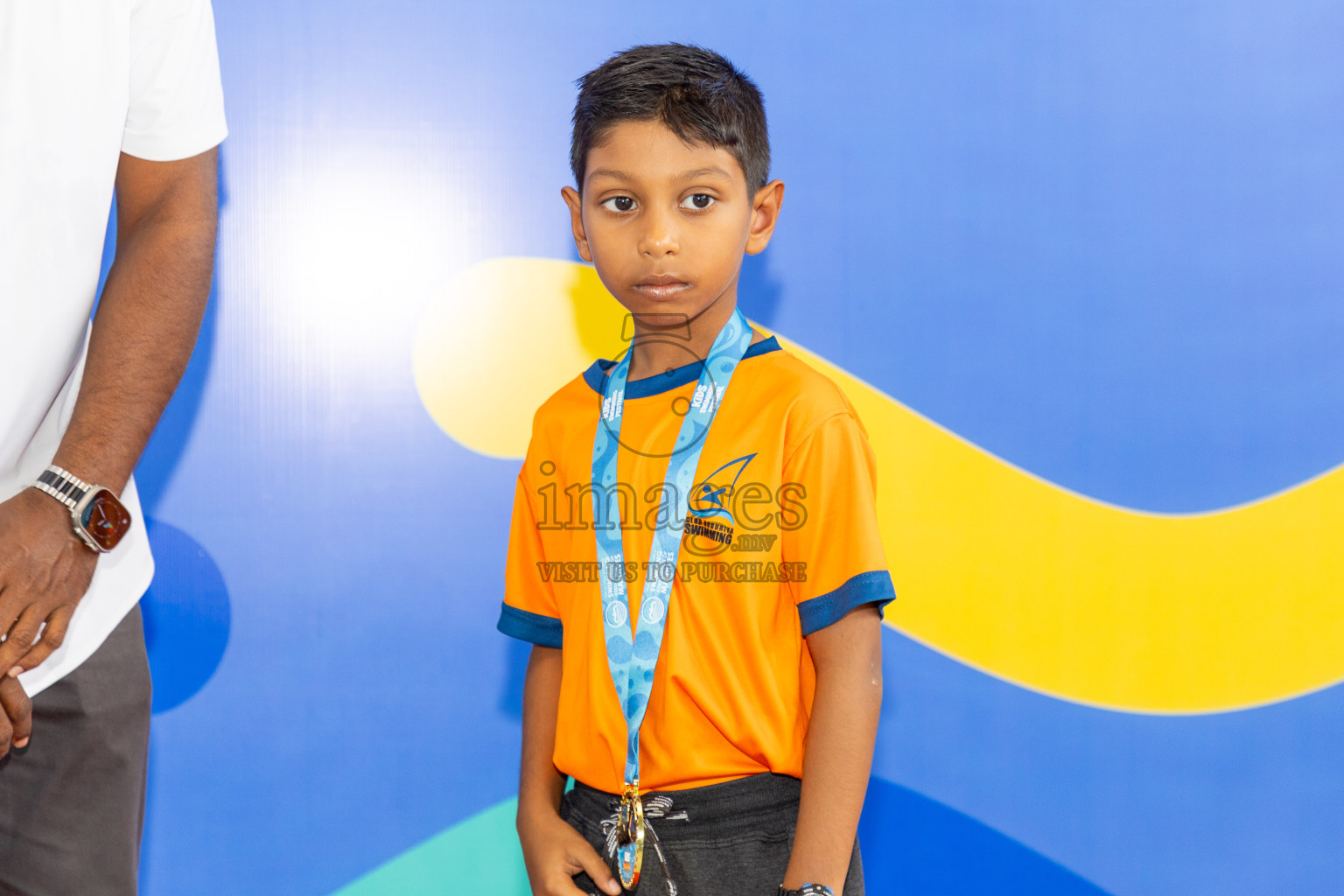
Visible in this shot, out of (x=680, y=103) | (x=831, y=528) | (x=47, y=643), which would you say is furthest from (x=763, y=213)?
(x=47, y=643)

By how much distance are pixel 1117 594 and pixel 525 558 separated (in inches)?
45.2

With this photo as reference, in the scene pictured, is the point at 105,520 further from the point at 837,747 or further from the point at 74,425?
the point at 837,747

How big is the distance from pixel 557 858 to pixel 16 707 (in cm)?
59

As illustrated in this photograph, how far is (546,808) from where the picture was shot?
126 cm

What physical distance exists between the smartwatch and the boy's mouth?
60 centimetres

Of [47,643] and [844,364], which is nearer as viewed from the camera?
[47,643]

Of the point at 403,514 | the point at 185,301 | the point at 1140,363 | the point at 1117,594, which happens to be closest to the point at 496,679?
the point at 403,514

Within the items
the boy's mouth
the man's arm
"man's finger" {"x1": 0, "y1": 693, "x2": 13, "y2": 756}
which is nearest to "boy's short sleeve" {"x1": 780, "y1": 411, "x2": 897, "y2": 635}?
the boy's mouth

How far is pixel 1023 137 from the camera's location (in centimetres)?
189

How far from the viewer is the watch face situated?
0.96 metres

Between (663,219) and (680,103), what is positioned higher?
(680,103)

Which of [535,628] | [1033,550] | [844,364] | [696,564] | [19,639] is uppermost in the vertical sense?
[844,364]

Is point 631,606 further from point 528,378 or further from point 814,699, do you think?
point 528,378

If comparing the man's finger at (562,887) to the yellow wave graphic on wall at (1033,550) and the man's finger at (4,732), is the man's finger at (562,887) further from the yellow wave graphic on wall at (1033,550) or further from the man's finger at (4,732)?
the yellow wave graphic on wall at (1033,550)
